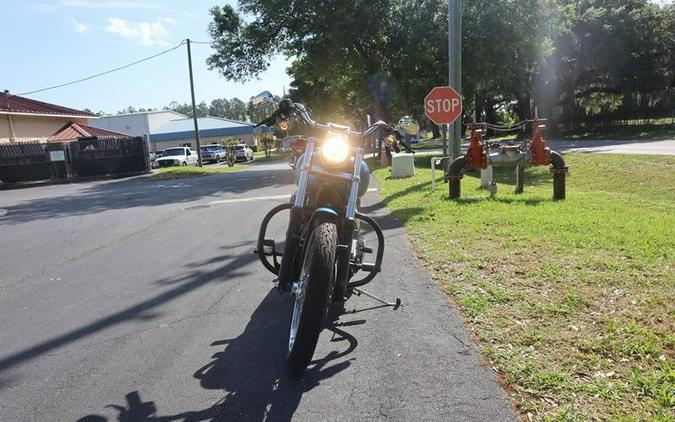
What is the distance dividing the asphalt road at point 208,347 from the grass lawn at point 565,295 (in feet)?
0.86

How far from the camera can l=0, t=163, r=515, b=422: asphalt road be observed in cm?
296

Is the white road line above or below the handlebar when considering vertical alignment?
below

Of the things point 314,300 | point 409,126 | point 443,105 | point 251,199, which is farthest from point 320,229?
point 251,199

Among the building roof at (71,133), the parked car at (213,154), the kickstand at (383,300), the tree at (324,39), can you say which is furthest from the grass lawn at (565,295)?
the parked car at (213,154)

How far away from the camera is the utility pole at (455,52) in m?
12.6

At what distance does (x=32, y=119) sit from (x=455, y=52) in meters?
26.4

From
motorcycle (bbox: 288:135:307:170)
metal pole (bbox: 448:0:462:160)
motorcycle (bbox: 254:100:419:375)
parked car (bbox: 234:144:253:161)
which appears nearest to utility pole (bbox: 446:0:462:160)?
metal pole (bbox: 448:0:462:160)

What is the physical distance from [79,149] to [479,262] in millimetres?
22679

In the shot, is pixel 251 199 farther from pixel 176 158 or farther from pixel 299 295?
pixel 176 158

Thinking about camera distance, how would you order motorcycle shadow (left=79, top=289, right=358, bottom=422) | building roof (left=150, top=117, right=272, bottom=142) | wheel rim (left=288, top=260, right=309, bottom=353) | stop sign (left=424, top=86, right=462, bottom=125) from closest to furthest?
motorcycle shadow (left=79, top=289, right=358, bottom=422), wheel rim (left=288, top=260, right=309, bottom=353), stop sign (left=424, top=86, right=462, bottom=125), building roof (left=150, top=117, right=272, bottom=142)

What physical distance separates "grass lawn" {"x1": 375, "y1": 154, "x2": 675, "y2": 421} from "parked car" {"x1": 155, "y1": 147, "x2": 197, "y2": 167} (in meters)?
28.8

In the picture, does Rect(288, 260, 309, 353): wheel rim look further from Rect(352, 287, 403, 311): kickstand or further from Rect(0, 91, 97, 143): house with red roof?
Rect(0, 91, 97, 143): house with red roof

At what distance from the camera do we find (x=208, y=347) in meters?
3.83

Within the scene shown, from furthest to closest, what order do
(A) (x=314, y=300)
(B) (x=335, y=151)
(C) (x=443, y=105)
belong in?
(C) (x=443, y=105) < (B) (x=335, y=151) < (A) (x=314, y=300)
